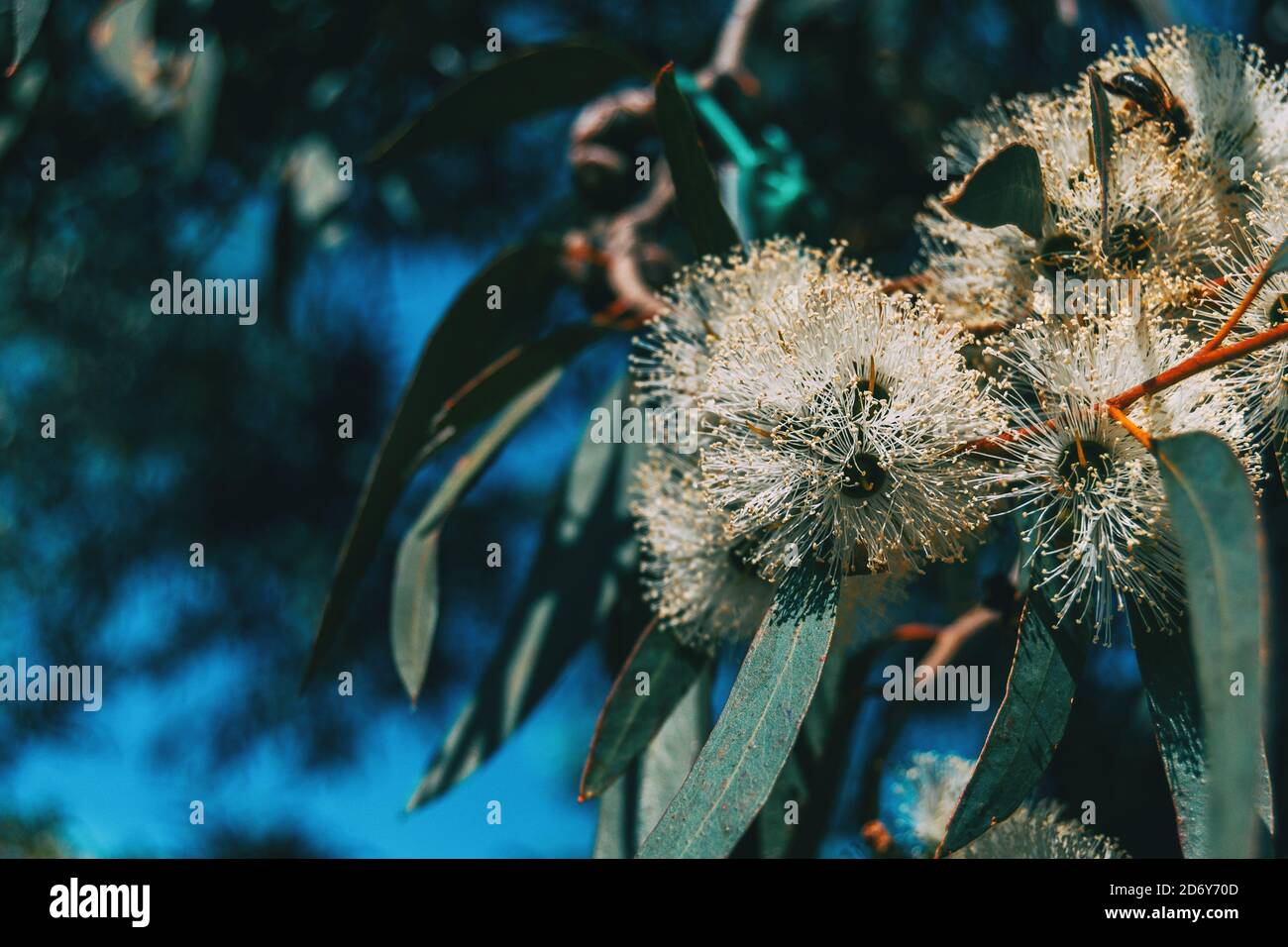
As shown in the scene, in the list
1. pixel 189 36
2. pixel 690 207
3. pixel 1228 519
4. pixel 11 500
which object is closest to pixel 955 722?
pixel 690 207

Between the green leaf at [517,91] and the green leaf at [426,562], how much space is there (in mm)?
320

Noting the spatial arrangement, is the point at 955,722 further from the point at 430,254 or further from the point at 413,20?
the point at 413,20

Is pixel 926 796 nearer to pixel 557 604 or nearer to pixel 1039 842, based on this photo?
pixel 1039 842

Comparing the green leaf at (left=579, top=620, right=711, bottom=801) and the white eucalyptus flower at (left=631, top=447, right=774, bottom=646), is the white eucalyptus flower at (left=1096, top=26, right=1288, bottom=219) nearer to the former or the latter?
the white eucalyptus flower at (left=631, top=447, right=774, bottom=646)

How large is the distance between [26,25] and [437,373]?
0.55m

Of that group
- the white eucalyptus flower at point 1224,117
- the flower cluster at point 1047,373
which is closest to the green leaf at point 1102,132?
the flower cluster at point 1047,373

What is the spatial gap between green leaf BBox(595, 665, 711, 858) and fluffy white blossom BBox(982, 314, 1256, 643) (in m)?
0.40

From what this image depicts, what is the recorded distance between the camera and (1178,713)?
78cm

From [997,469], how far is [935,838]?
0.54 meters

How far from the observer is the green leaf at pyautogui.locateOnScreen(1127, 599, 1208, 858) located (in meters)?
0.74

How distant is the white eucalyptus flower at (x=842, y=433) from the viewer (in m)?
0.83

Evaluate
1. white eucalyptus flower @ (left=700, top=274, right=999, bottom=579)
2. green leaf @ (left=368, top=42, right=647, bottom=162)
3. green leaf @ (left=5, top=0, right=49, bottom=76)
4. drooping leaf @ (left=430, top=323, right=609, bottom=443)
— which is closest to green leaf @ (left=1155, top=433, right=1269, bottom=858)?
white eucalyptus flower @ (left=700, top=274, right=999, bottom=579)
